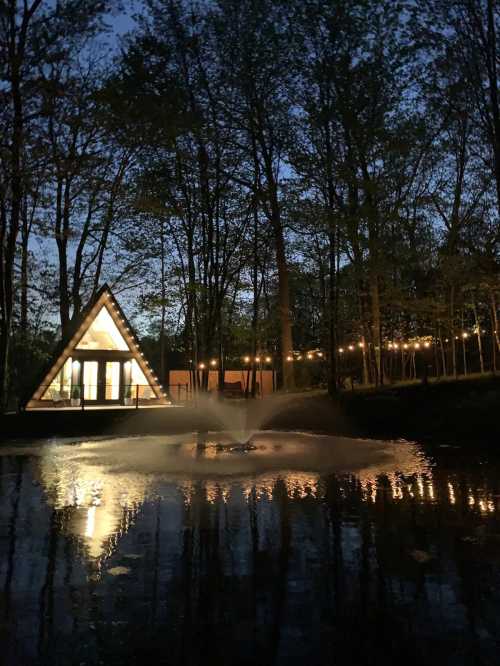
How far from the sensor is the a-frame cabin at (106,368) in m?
25.0

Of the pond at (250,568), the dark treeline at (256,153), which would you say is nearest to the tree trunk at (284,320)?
the dark treeline at (256,153)

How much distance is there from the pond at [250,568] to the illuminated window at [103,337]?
53.7 feet

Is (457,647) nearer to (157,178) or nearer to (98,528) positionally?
(98,528)

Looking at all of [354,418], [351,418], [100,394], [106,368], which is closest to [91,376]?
[106,368]

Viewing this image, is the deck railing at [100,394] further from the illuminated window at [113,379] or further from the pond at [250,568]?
the pond at [250,568]

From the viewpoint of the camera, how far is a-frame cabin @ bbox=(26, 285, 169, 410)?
24969mm

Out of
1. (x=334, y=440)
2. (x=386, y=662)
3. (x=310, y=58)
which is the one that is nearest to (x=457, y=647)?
(x=386, y=662)

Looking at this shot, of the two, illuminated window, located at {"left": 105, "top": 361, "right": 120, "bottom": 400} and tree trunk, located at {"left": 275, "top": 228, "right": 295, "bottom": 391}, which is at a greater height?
tree trunk, located at {"left": 275, "top": 228, "right": 295, "bottom": 391}

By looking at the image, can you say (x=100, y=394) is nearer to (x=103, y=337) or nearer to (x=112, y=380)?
(x=112, y=380)

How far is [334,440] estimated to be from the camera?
16109mm

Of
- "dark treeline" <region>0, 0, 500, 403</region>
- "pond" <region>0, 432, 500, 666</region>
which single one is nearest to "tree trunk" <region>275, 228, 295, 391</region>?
"dark treeline" <region>0, 0, 500, 403</region>

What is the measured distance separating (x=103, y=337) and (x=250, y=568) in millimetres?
22317

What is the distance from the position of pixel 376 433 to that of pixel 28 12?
18.6 metres

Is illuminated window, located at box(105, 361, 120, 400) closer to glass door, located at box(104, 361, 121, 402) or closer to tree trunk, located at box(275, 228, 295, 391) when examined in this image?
glass door, located at box(104, 361, 121, 402)
